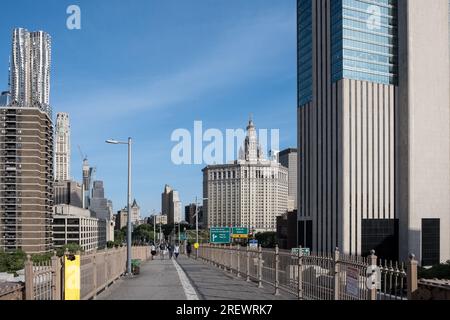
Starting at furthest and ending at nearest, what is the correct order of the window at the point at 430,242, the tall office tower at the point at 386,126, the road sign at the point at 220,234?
1. the tall office tower at the point at 386,126
2. the window at the point at 430,242
3. the road sign at the point at 220,234

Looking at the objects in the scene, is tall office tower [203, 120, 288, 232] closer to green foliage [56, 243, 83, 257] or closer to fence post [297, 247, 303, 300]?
green foliage [56, 243, 83, 257]

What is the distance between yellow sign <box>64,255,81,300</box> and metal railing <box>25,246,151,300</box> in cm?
10

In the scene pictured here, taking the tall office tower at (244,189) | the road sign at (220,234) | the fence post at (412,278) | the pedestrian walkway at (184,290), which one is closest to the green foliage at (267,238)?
the tall office tower at (244,189)

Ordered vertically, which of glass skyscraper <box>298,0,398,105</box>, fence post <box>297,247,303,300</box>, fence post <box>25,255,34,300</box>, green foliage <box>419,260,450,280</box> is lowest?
green foliage <box>419,260,450,280</box>

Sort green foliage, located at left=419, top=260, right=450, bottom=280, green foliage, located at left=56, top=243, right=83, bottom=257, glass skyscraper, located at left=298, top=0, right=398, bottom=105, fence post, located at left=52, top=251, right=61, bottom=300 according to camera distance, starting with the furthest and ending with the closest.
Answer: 1. glass skyscraper, located at left=298, top=0, right=398, bottom=105
2. green foliage, located at left=419, top=260, right=450, bottom=280
3. green foliage, located at left=56, top=243, right=83, bottom=257
4. fence post, located at left=52, top=251, right=61, bottom=300

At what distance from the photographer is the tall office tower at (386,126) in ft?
299

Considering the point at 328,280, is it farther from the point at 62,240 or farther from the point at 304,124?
the point at 62,240

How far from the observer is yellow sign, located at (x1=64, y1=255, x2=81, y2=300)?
43.2ft

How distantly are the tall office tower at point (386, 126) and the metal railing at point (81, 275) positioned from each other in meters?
73.9

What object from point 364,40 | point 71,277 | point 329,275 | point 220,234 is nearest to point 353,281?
point 329,275

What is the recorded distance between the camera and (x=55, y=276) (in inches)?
492

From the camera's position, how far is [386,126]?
95.3 m

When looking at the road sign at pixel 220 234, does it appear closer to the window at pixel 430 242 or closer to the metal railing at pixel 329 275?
the metal railing at pixel 329 275

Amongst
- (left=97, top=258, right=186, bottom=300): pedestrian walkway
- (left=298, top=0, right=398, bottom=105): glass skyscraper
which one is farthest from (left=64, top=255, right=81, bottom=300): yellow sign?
(left=298, top=0, right=398, bottom=105): glass skyscraper
